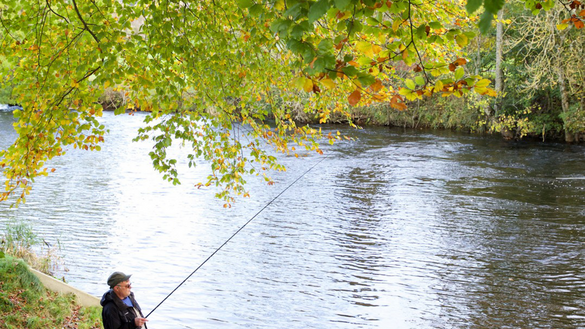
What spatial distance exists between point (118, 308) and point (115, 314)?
5cm

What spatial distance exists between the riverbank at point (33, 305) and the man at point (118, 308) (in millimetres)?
1544

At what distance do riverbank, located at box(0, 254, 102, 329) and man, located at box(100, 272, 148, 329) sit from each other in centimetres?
154

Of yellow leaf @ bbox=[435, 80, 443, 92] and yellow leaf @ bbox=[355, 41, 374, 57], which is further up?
yellow leaf @ bbox=[355, 41, 374, 57]

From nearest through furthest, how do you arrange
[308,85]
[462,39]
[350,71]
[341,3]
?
[341,3] → [350,71] → [308,85] → [462,39]

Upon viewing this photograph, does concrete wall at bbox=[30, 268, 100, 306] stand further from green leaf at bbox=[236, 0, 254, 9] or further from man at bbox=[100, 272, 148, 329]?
green leaf at bbox=[236, 0, 254, 9]

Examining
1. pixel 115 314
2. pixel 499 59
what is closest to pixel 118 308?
pixel 115 314

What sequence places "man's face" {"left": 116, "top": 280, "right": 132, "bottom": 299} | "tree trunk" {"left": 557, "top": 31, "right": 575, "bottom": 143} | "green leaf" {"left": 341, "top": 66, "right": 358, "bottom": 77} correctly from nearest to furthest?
"green leaf" {"left": 341, "top": 66, "right": 358, "bottom": 77} → "man's face" {"left": 116, "top": 280, "right": 132, "bottom": 299} → "tree trunk" {"left": 557, "top": 31, "right": 575, "bottom": 143}

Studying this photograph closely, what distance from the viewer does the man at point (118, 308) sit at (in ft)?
15.3

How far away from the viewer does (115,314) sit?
15.3 feet

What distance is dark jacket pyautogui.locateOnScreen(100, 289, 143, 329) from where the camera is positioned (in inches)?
183

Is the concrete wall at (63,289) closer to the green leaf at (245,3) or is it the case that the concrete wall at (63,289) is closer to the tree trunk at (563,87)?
the green leaf at (245,3)

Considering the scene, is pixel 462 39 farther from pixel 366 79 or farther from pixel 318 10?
pixel 318 10

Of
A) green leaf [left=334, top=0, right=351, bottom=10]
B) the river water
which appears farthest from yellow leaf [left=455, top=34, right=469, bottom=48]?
the river water

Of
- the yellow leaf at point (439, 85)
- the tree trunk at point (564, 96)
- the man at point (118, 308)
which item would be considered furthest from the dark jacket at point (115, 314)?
the tree trunk at point (564, 96)
